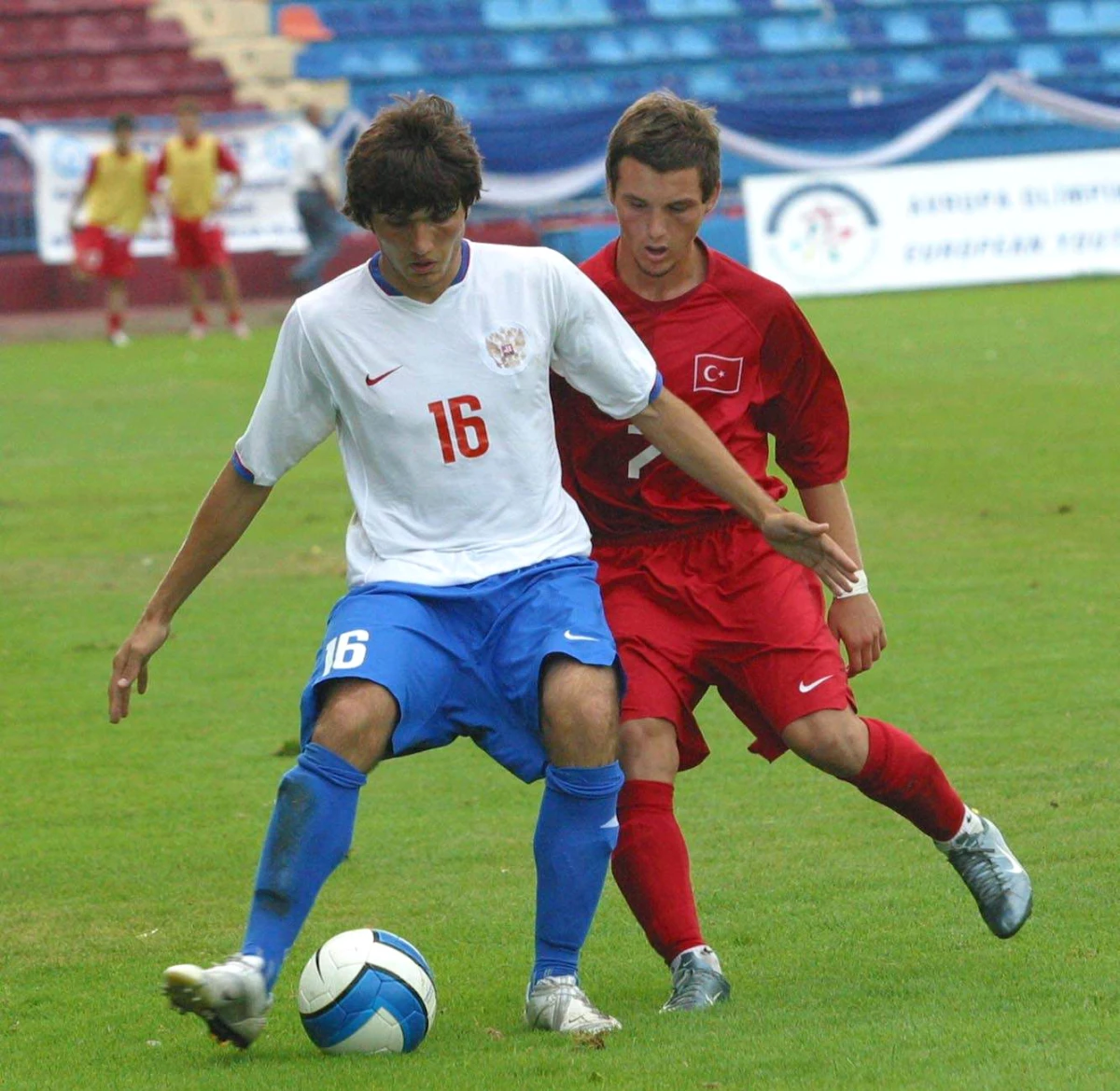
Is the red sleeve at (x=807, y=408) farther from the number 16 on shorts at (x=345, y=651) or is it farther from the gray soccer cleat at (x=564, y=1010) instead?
the gray soccer cleat at (x=564, y=1010)

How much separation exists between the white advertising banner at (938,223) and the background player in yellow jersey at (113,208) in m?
6.64

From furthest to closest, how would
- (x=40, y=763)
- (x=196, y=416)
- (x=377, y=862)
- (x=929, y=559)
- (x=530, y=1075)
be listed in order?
(x=196, y=416) → (x=929, y=559) → (x=40, y=763) → (x=377, y=862) → (x=530, y=1075)

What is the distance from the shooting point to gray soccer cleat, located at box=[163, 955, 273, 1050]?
3.60 meters

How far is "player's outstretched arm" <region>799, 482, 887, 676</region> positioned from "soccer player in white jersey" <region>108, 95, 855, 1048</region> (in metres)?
0.31

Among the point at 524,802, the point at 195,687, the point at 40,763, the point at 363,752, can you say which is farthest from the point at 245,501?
the point at 195,687

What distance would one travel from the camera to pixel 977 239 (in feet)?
77.3

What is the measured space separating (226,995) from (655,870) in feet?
3.21

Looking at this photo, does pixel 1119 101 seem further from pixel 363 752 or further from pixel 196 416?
pixel 363 752

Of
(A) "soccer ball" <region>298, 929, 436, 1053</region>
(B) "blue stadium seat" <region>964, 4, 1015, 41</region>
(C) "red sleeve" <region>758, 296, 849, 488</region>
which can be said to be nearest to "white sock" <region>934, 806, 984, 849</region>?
(C) "red sleeve" <region>758, 296, 849, 488</region>

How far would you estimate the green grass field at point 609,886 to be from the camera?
381 cm

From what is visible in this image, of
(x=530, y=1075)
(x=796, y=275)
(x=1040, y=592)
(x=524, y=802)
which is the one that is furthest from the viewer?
(x=796, y=275)

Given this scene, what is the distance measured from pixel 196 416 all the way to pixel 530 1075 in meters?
11.6

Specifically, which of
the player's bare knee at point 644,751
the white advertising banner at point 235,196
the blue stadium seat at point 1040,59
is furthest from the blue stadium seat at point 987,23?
the player's bare knee at point 644,751

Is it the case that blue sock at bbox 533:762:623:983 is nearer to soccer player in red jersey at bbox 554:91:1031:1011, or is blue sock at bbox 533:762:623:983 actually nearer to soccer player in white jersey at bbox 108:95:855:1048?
soccer player in white jersey at bbox 108:95:855:1048
